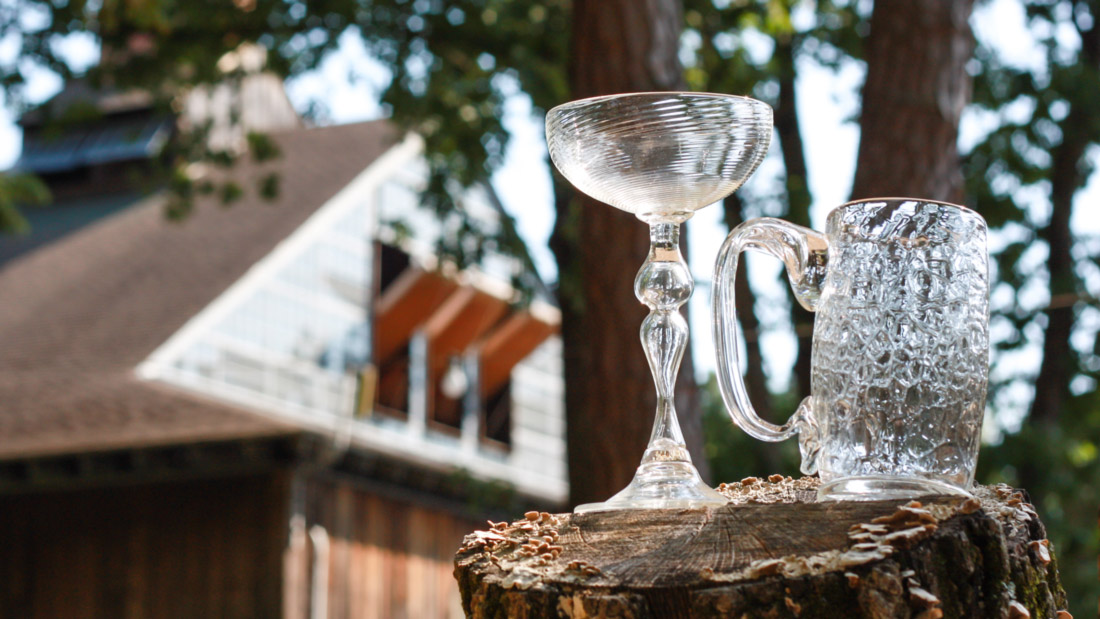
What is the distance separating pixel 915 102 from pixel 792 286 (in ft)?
9.56

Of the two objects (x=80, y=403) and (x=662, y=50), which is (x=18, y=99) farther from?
(x=662, y=50)

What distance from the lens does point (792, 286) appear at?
1872 mm

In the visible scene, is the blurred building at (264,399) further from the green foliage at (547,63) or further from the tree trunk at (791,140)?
the tree trunk at (791,140)

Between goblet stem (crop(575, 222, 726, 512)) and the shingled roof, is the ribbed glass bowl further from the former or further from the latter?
the shingled roof

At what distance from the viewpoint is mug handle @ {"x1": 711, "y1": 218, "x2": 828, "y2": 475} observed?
70.8 inches

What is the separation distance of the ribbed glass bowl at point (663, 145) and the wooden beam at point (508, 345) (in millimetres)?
12417

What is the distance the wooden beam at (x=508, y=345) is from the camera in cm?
1477

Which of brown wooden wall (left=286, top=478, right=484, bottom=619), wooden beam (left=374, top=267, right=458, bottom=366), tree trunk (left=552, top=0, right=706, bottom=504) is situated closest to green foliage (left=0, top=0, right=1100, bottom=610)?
tree trunk (left=552, top=0, right=706, bottom=504)

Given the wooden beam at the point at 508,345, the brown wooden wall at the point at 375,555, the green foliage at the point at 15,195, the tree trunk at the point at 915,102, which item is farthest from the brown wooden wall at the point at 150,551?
the tree trunk at the point at 915,102

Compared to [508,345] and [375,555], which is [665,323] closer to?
[375,555]

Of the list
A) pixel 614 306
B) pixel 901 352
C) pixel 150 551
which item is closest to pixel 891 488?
pixel 901 352

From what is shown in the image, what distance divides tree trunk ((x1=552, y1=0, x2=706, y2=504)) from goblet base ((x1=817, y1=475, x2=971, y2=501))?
275 cm

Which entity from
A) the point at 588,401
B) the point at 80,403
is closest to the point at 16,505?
the point at 80,403

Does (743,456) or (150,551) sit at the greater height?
(743,456)
